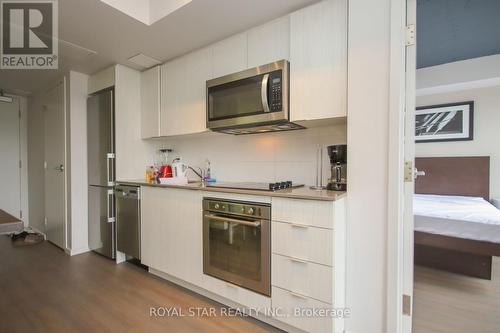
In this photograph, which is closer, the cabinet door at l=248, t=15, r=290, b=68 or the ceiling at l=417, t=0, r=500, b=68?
the cabinet door at l=248, t=15, r=290, b=68

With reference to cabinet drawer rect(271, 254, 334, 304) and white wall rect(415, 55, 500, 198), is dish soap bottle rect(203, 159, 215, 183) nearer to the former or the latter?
cabinet drawer rect(271, 254, 334, 304)

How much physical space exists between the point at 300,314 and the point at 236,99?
159cm

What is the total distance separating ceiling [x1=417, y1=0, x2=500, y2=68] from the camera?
2.16m

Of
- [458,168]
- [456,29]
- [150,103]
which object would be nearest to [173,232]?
[150,103]

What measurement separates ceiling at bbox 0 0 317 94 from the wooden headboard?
3.22 m

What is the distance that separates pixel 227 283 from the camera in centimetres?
180

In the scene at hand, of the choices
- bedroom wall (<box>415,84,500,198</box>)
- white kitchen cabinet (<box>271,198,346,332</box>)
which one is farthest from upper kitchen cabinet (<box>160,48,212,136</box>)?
bedroom wall (<box>415,84,500,198</box>)

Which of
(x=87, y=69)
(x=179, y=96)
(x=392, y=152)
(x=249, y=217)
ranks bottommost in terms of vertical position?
(x=249, y=217)

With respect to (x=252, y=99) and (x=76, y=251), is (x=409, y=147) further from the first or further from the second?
(x=76, y=251)

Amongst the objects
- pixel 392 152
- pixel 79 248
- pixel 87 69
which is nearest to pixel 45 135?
pixel 87 69

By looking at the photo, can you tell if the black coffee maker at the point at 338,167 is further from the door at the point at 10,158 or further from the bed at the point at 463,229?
the door at the point at 10,158

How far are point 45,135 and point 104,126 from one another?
1393mm

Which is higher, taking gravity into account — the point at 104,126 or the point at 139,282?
the point at 104,126

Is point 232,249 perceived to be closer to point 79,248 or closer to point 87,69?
point 79,248
